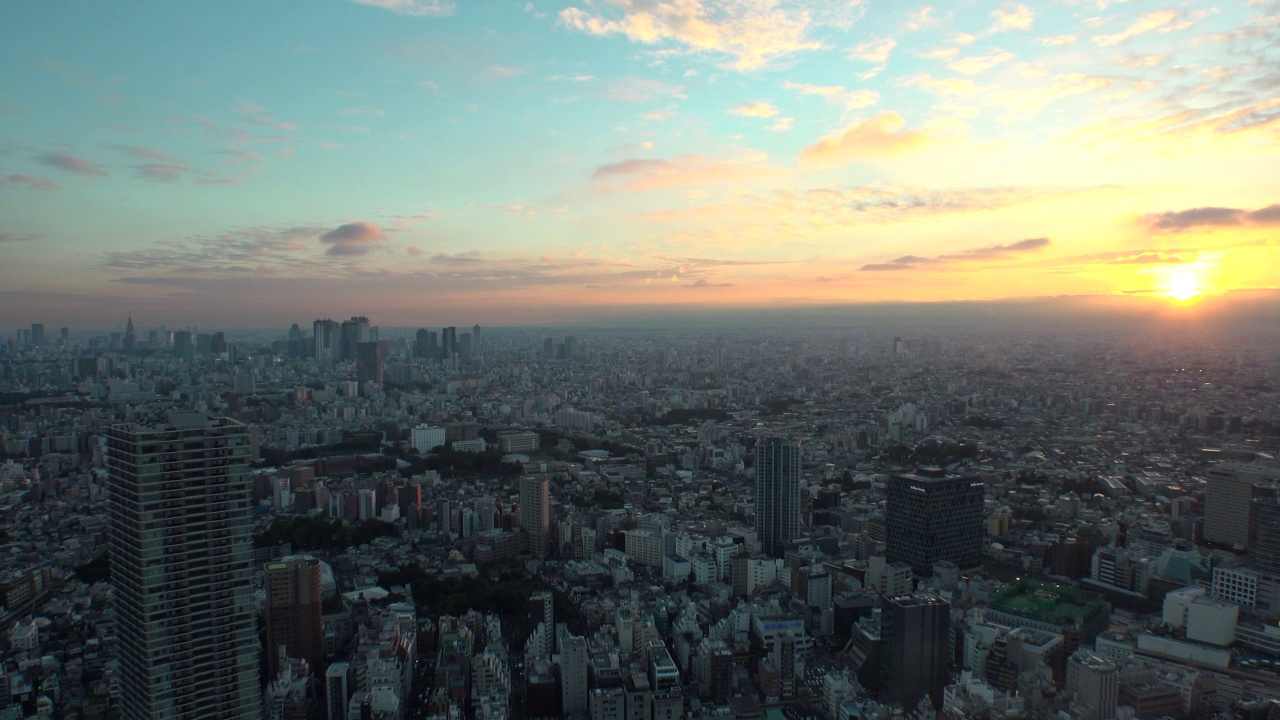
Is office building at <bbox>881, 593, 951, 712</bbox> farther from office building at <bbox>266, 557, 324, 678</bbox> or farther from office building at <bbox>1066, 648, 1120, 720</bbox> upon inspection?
office building at <bbox>266, 557, 324, 678</bbox>

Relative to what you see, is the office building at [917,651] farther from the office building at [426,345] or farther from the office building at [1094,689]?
the office building at [426,345]

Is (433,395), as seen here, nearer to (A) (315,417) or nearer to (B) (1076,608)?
(A) (315,417)

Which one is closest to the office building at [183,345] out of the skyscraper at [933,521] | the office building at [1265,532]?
the skyscraper at [933,521]

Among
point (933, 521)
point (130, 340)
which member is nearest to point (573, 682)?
point (933, 521)

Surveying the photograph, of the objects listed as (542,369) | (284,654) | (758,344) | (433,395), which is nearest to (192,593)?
(284,654)

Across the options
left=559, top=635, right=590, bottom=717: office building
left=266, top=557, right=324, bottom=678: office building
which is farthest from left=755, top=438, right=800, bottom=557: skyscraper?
left=266, top=557, right=324, bottom=678: office building

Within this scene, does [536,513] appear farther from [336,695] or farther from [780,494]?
[336,695]
